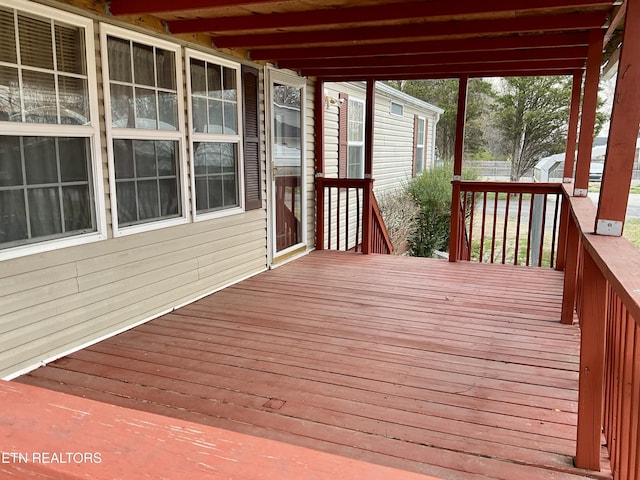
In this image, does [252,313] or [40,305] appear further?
[252,313]

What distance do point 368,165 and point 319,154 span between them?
0.70 meters

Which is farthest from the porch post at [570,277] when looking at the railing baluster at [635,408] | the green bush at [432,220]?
the green bush at [432,220]

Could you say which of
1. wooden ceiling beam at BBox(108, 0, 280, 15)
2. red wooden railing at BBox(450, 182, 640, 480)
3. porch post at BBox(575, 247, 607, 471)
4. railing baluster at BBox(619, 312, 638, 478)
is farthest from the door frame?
railing baluster at BBox(619, 312, 638, 478)

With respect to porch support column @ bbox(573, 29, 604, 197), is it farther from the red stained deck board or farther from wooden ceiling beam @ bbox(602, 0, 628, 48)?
the red stained deck board

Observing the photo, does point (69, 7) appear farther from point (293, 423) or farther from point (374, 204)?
point (374, 204)

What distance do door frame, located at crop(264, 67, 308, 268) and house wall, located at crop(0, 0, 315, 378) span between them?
0.62 meters

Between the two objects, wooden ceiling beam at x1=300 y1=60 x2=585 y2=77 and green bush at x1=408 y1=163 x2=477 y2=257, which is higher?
wooden ceiling beam at x1=300 y1=60 x2=585 y2=77

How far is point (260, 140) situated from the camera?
5.33m

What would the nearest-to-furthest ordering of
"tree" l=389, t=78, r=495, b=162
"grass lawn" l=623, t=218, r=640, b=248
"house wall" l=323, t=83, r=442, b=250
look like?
"grass lawn" l=623, t=218, r=640, b=248 < "house wall" l=323, t=83, r=442, b=250 < "tree" l=389, t=78, r=495, b=162

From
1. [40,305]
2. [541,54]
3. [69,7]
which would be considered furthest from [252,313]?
[541,54]

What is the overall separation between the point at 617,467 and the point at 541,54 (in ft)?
13.3

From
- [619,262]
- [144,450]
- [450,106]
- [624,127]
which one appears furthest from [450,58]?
[450,106]

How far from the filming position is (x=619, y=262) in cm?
159

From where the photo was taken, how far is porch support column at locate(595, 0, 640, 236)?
1830mm
